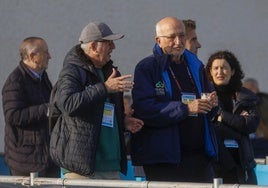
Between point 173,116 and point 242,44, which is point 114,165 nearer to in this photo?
point 173,116

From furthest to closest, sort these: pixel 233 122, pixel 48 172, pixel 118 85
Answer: pixel 48 172
pixel 233 122
pixel 118 85

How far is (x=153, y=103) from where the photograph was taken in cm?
683

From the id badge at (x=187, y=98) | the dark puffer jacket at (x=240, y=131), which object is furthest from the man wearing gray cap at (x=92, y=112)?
the dark puffer jacket at (x=240, y=131)

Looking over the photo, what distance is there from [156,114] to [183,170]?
0.40 meters

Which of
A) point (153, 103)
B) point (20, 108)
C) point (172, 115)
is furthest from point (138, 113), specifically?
point (20, 108)

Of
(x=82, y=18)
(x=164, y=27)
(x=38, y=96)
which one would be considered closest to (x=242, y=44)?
(x=82, y=18)

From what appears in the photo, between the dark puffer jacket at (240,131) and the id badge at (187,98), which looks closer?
the id badge at (187,98)

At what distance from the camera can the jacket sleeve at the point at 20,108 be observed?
7.95 meters

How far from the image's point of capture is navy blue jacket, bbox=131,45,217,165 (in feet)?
22.3

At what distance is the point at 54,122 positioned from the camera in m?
6.83

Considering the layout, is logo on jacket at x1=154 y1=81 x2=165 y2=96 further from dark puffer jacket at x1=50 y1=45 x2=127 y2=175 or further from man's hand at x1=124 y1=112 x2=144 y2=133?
dark puffer jacket at x1=50 y1=45 x2=127 y2=175

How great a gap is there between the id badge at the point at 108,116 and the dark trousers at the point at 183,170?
0.41m

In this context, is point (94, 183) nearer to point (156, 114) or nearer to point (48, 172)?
point (156, 114)

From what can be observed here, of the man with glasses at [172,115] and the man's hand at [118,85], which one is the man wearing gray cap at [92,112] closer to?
the man's hand at [118,85]
